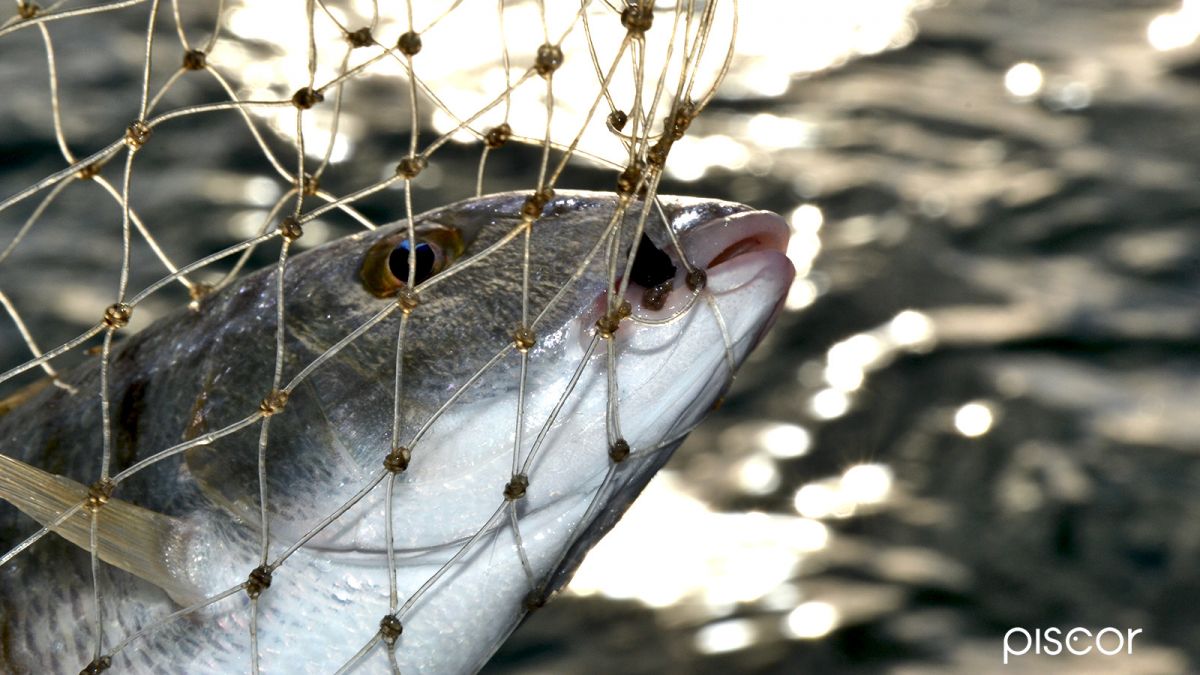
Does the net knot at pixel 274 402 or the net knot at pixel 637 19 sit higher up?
the net knot at pixel 637 19

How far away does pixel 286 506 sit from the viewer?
227 centimetres

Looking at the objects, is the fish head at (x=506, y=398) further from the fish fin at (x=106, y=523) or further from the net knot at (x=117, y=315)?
the net knot at (x=117, y=315)

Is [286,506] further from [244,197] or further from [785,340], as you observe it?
[244,197]

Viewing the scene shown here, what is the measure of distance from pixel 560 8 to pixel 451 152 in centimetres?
124

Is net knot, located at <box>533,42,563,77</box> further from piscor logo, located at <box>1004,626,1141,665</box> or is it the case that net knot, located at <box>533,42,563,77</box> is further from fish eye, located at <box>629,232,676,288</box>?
piscor logo, located at <box>1004,626,1141,665</box>

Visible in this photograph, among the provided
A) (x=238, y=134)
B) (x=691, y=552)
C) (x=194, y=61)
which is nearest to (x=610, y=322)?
(x=194, y=61)

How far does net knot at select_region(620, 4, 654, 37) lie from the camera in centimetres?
204

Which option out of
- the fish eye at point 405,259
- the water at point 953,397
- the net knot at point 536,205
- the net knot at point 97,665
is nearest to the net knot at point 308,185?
the fish eye at point 405,259

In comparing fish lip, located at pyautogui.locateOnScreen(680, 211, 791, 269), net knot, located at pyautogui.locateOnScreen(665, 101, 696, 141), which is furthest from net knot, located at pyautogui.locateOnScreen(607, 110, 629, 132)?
fish lip, located at pyautogui.locateOnScreen(680, 211, 791, 269)

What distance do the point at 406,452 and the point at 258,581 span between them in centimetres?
36

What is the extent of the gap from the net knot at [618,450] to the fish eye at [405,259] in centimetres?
50

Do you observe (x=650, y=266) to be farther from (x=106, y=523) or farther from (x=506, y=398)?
(x=106, y=523)

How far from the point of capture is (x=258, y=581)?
2172 millimetres

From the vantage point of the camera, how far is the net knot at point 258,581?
217 centimetres
